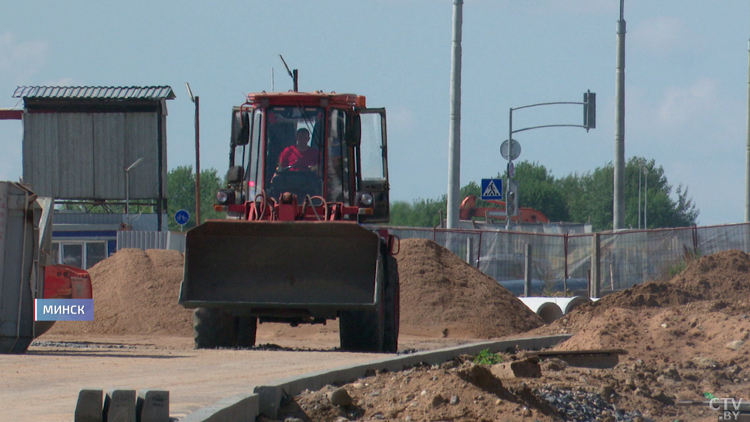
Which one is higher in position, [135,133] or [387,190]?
[135,133]

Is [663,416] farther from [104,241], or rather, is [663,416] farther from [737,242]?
[104,241]

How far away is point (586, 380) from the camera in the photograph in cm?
1085

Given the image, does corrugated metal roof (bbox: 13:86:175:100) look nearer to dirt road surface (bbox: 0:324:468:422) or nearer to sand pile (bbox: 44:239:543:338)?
sand pile (bbox: 44:239:543:338)

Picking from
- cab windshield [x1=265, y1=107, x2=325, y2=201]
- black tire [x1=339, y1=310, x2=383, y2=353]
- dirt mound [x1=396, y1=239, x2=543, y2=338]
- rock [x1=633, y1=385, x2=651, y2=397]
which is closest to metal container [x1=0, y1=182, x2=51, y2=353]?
cab windshield [x1=265, y1=107, x2=325, y2=201]

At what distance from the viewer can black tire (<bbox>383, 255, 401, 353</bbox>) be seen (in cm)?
1320

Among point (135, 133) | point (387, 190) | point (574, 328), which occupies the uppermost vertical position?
point (135, 133)

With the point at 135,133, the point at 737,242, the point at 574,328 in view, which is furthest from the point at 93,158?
the point at 574,328

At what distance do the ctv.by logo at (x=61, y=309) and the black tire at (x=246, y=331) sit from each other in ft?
6.32

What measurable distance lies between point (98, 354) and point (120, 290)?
32.7 ft

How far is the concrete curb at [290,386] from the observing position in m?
6.28

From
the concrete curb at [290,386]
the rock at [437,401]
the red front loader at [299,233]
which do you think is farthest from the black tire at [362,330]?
the rock at [437,401]

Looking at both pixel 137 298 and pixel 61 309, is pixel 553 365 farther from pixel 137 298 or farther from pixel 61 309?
pixel 137 298

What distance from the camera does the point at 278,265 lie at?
12.7 m

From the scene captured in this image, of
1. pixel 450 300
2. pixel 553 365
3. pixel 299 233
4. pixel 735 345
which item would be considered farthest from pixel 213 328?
pixel 450 300
